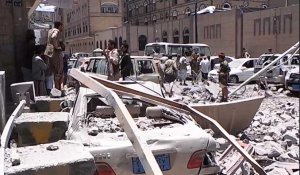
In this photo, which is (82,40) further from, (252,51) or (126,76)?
(126,76)

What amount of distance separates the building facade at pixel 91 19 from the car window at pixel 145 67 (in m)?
47.3

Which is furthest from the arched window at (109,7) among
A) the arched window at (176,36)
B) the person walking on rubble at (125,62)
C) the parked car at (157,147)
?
the parked car at (157,147)

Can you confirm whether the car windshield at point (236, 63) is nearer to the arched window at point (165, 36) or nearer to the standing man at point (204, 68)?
the standing man at point (204, 68)

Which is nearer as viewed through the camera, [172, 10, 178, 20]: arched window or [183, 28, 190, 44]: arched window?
[183, 28, 190, 44]: arched window

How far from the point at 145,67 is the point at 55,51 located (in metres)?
3.98

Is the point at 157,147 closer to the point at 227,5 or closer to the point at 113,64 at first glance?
the point at 113,64

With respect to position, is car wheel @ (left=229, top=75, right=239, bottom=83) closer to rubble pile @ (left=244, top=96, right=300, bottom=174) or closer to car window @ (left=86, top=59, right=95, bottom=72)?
rubble pile @ (left=244, top=96, right=300, bottom=174)

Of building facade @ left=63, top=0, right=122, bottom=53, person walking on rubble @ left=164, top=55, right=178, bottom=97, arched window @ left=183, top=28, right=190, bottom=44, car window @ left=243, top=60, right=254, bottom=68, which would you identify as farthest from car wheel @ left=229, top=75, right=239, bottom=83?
building facade @ left=63, top=0, right=122, bottom=53

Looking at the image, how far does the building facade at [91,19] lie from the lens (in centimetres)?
6072

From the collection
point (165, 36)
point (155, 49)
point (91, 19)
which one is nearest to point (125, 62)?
point (155, 49)

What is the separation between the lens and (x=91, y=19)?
204 feet

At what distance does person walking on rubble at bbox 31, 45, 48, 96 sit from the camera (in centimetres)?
941

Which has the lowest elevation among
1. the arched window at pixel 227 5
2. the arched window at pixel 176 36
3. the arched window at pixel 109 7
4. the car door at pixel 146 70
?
the car door at pixel 146 70

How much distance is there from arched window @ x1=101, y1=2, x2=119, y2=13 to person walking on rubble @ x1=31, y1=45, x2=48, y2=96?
5128cm
